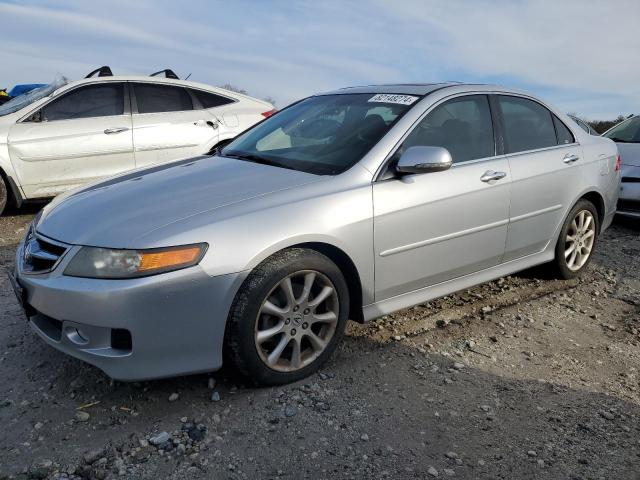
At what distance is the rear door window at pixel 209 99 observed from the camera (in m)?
6.98

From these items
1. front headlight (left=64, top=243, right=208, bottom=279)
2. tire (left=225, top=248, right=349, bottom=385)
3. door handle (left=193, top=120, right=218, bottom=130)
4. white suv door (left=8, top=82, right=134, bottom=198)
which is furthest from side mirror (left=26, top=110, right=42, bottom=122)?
tire (left=225, top=248, right=349, bottom=385)

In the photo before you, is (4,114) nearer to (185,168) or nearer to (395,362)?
(185,168)

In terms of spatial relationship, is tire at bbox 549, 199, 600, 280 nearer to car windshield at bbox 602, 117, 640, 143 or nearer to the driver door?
the driver door

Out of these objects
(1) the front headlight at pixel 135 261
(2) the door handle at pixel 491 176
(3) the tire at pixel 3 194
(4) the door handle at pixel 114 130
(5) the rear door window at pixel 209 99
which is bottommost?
(3) the tire at pixel 3 194

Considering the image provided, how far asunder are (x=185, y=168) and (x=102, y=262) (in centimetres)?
114

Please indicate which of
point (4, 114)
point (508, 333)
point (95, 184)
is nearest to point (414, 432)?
point (508, 333)

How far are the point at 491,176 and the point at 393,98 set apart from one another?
798 millimetres

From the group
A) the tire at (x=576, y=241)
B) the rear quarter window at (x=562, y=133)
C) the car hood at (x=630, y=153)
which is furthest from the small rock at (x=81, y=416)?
the car hood at (x=630, y=153)

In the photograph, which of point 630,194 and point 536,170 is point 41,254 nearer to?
point 536,170

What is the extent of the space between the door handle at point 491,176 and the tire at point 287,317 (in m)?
1.25

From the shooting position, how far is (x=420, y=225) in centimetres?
323

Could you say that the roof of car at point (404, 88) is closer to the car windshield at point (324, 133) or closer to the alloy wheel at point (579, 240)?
the car windshield at point (324, 133)

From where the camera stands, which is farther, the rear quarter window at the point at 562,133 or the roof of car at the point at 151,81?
the roof of car at the point at 151,81

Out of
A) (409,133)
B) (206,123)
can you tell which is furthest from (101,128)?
(409,133)
